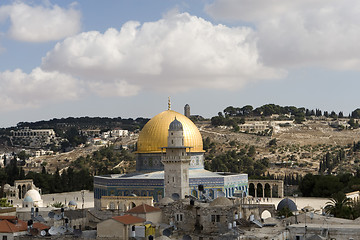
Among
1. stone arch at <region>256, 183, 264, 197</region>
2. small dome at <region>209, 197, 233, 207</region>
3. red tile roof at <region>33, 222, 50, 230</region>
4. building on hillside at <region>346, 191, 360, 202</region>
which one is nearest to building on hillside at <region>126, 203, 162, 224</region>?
small dome at <region>209, 197, 233, 207</region>

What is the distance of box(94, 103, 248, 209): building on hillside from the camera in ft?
145

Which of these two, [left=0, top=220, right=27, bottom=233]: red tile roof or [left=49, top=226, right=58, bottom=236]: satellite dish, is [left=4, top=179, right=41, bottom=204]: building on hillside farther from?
[left=49, top=226, right=58, bottom=236]: satellite dish

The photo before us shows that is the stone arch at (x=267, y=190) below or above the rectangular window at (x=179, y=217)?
below

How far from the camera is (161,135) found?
1923 inches

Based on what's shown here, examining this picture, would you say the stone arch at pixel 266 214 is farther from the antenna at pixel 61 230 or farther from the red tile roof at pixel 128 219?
the antenna at pixel 61 230

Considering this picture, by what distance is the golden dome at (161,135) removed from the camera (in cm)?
4866

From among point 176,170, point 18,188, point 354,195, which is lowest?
point 18,188

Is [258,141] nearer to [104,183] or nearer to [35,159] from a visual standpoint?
[35,159]

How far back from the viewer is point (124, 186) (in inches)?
1778

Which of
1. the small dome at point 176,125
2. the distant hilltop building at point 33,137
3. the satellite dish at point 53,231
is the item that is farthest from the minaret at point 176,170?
the distant hilltop building at point 33,137

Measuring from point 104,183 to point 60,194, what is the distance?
68.0ft

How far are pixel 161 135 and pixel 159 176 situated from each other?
4331 mm

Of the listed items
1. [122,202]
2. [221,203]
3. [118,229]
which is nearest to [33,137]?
[122,202]

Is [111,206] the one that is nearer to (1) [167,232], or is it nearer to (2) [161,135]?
(2) [161,135]
